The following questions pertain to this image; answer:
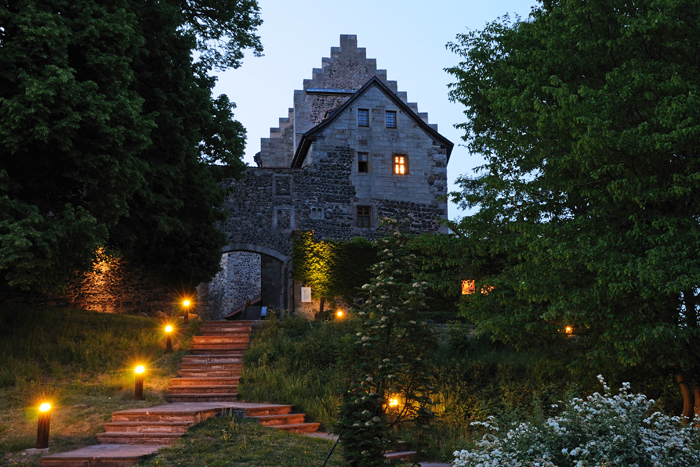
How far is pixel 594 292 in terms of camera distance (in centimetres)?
955

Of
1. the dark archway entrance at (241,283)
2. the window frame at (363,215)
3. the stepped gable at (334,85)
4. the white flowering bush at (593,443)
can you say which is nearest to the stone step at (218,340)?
the window frame at (363,215)

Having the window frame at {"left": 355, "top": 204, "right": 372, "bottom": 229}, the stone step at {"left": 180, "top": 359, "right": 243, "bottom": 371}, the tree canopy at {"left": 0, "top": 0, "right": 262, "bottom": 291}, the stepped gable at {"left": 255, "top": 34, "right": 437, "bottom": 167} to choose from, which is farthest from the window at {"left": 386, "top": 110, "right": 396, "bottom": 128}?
the stone step at {"left": 180, "top": 359, "right": 243, "bottom": 371}

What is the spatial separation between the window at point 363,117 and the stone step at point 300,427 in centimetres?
1848

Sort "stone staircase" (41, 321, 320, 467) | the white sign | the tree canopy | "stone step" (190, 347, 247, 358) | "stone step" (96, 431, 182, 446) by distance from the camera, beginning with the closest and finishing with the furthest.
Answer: "stone staircase" (41, 321, 320, 467)
"stone step" (96, 431, 182, 446)
the tree canopy
"stone step" (190, 347, 247, 358)
the white sign

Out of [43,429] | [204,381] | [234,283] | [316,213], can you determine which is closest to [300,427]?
[204,381]

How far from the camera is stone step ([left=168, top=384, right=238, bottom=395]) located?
13086 mm

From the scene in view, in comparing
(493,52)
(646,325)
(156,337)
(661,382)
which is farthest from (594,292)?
(156,337)

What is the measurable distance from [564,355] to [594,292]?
2796mm

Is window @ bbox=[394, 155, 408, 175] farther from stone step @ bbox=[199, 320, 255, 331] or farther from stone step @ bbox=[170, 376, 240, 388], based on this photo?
stone step @ bbox=[170, 376, 240, 388]

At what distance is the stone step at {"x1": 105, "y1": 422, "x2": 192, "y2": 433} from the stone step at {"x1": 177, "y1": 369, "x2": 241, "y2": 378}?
3981 mm

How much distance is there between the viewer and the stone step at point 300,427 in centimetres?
1066

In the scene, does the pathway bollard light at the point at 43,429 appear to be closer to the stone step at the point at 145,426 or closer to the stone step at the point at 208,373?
the stone step at the point at 145,426

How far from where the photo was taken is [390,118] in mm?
27609

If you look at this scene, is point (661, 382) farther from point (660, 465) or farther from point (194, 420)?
point (194, 420)
